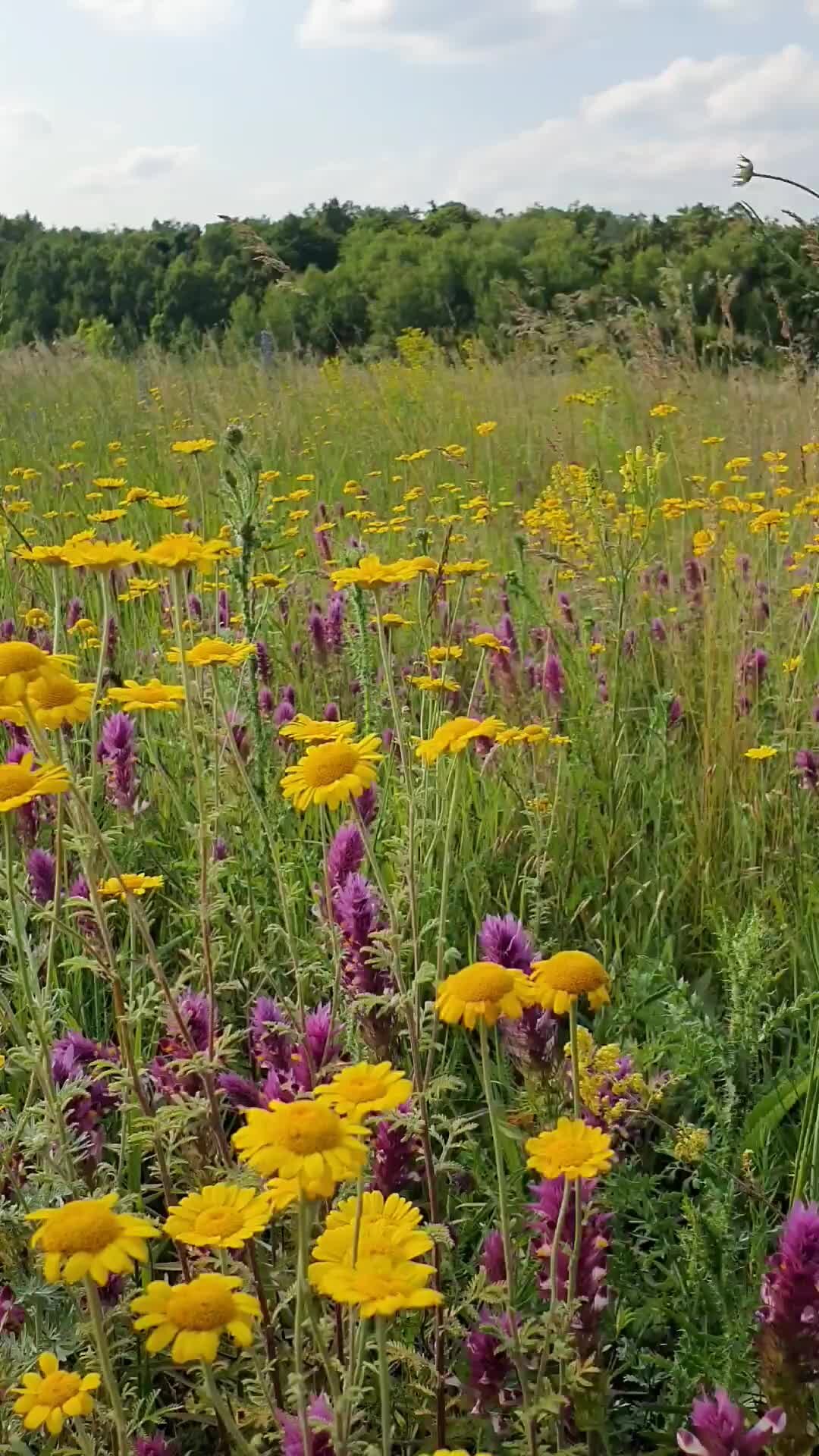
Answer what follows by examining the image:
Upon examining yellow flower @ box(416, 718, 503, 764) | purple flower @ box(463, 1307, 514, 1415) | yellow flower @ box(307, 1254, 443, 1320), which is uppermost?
yellow flower @ box(416, 718, 503, 764)

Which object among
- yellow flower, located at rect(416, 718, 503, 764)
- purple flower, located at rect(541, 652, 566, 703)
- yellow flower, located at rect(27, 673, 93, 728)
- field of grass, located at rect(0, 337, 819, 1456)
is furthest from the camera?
purple flower, located at rect(541, 652, 566, 703)

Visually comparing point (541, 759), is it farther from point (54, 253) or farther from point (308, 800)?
point (54, 253)

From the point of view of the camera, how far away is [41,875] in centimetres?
186

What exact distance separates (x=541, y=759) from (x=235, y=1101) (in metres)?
1.38

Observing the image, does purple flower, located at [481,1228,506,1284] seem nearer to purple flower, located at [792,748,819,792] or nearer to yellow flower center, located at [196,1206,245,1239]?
yellow flower center, located at [196,1206,245,1239]

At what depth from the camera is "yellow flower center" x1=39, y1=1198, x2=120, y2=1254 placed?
2.88ft

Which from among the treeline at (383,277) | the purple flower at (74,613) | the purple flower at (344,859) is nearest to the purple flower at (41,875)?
the purple flower at (344,859)

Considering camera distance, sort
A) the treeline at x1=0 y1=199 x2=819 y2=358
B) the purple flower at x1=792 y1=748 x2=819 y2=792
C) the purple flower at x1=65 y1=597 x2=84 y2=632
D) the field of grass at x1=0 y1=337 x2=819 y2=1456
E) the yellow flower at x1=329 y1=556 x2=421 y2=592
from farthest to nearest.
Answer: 1. the treeline at x1=0 y1=199 x2=819 y2=358
2. the purple flower at x1=65 y1=597 x2=84 y2=632
3. the purple flower at x1=792 y1=748 x2=819 y2=792
4. the yellow flower at x1=329 y1=556 x2=421 y2=592
5. the field of grass at x1=0 y1=337 x2=819 y2=1456

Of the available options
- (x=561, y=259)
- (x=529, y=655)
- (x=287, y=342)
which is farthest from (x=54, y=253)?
(x=529, y=655)

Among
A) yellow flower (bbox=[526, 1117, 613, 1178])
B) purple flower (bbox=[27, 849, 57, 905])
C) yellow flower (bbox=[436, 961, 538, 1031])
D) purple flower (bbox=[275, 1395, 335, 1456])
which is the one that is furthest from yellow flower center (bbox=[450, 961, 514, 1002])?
purple flower (bbox=[27, 849, 57, 905])

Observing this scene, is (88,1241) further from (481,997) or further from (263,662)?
(263,662)

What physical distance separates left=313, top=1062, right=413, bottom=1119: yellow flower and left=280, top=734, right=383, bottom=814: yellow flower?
41 centimetres

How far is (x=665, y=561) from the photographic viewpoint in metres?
4.39

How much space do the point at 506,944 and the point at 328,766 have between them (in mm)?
323
